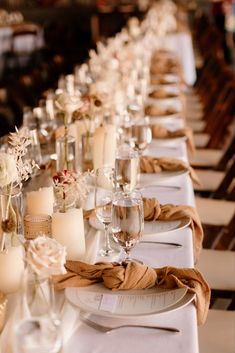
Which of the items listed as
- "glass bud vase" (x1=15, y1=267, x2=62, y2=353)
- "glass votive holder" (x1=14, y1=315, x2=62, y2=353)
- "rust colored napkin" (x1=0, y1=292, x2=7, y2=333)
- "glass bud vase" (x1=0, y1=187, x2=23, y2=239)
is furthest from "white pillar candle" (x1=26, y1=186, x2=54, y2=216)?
"glass votive holder" (x1=14, y1=315, x2=62, y2=353)

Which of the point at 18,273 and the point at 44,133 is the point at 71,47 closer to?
the point at 44,133

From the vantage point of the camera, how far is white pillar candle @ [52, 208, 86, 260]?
187cm

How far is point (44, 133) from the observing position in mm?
3176

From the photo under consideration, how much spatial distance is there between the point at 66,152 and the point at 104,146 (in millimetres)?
259

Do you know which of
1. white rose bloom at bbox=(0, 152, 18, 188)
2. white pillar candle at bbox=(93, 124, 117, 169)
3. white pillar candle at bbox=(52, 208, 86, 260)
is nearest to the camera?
white rose bloom at bbox=(0, 152, 18, 188)

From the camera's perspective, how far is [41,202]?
2.08 metres

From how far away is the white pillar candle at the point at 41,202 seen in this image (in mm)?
2077

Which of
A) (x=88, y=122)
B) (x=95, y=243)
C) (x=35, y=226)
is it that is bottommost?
(x=95, y=243)

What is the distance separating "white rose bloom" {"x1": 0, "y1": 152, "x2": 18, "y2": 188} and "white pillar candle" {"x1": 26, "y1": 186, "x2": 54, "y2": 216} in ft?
1.05

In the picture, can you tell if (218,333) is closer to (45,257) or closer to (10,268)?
(10,268)

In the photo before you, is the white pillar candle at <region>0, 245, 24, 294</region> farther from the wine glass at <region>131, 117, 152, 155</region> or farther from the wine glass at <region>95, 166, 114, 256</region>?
the wine glass at <region>131, 117, 152, 155</region>

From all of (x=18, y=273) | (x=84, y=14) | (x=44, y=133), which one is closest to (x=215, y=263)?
(x=44, y=133)

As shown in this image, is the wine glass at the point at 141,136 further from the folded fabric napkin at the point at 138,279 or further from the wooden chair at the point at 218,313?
the folded fabric napkin at the point at 138,279

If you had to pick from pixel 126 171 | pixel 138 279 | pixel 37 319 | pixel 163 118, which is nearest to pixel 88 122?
pixel 126 171
